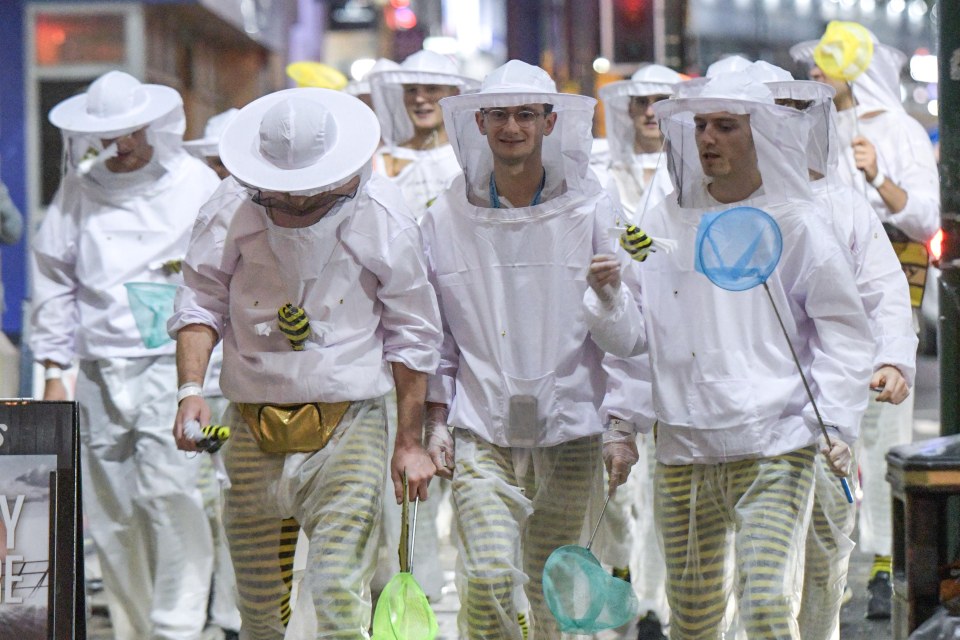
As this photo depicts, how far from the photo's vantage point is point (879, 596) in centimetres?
753

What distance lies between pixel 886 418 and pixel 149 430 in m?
3.55

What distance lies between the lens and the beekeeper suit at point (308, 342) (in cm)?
510

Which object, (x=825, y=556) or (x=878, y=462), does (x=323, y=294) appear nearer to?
(x=825, y=556)

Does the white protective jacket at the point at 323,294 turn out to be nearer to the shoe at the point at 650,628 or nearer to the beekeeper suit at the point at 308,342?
the beekeeper suit at the point at 308,342

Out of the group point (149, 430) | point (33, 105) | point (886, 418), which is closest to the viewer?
point (149, 430)

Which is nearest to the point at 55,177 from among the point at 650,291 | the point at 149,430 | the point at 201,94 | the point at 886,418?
the point at 201,94

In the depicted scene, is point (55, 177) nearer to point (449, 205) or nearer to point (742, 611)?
point (449, 205)

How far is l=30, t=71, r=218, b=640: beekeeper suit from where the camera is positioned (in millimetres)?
7043

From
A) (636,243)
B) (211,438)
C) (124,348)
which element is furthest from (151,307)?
(636,243)

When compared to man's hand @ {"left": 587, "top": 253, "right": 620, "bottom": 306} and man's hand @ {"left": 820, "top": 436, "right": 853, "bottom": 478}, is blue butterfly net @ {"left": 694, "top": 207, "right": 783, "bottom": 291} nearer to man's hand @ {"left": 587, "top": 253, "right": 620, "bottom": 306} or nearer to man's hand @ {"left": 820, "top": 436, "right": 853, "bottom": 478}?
man's hand @ {"left": 587, "top": 253, "right": 620, "bottom": 306}

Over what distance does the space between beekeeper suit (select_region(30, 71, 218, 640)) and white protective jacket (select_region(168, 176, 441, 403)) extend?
1.76 metres

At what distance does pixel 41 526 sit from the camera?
4.84m

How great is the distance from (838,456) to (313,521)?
1.65 m

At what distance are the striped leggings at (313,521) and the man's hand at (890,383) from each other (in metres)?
1.70
